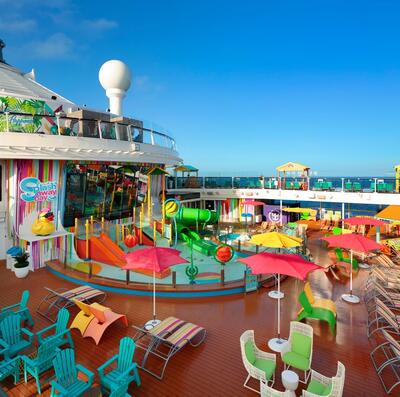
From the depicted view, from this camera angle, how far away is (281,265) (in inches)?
248

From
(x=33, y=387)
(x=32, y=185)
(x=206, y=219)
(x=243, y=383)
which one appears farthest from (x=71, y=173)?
(x=243, y=383)

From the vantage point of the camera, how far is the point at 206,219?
650 inches

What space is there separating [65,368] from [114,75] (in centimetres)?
1797

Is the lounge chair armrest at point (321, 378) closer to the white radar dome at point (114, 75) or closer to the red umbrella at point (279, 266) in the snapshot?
the red umbrella at point (279, 266)

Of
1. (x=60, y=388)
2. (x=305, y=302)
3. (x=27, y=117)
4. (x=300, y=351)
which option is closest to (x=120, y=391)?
(x=60, y=388)

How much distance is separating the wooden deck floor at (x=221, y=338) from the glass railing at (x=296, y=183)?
1292cm

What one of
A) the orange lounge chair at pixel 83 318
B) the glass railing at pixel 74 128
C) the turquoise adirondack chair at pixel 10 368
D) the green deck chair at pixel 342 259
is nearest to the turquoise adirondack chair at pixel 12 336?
the turquoise adirondack chair at pixel 10 368

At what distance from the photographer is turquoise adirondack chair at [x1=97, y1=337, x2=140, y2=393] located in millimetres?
4569

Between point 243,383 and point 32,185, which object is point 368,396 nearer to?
point 243,383

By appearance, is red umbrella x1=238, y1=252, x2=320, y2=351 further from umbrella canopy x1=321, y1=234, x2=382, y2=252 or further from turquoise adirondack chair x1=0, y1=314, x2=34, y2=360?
turquoise adirondack chair x1=0, y1=314, x2=34, y2=360

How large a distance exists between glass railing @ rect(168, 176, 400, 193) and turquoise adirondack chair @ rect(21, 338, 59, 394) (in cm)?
2148

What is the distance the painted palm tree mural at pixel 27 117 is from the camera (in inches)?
440

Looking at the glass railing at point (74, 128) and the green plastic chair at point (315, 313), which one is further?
the glass railing at point (74, 128)

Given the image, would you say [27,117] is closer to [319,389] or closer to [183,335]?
[183,335]
